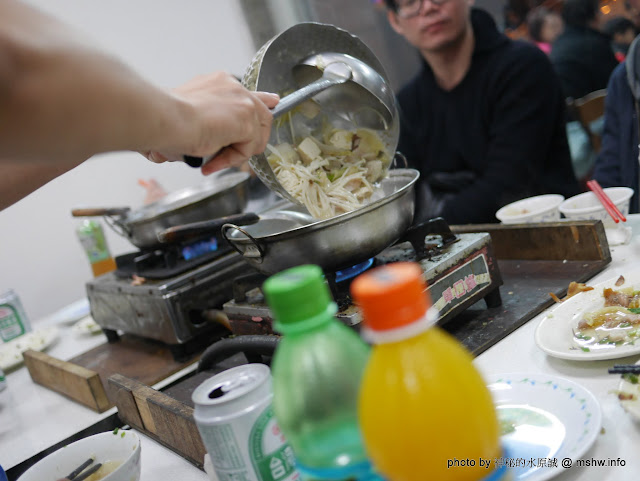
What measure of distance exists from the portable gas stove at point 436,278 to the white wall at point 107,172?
3949mm

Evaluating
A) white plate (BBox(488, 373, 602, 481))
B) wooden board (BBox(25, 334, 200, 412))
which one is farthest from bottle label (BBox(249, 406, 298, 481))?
wooden board (BBox(25, 334, 200, 412))

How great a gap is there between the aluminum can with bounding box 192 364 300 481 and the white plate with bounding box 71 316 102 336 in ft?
6.28

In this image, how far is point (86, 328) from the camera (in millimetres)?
2562

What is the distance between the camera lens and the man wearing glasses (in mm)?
2750

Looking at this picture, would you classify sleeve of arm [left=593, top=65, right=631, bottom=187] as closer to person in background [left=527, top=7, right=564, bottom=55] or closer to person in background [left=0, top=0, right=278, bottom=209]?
person in background [left=0, top=0, right=278, bottom=209]

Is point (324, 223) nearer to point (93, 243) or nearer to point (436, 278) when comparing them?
point (436, 278)

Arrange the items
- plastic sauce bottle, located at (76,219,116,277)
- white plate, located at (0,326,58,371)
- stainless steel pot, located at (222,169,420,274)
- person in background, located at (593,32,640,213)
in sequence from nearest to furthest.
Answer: stainless steel pot, located at (222,169,420,274)
white plate, located at (0,326,58,371)
person in background, located at (593,32,640,213)
plastic sauce bottle, located at (76,219,116,277)

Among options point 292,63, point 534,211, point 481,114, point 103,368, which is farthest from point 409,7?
point 103,368

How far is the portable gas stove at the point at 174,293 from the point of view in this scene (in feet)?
6.06

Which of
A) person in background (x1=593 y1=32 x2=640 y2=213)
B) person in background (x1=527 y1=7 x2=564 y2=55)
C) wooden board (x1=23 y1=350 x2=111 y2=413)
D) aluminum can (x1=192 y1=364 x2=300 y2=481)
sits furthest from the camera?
person in background (x1=527 y1=7 x2=564 y2=55)

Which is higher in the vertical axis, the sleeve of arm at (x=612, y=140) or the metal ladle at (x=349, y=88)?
the metal ladle at (x=349, y=88)

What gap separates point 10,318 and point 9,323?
0.08 feet

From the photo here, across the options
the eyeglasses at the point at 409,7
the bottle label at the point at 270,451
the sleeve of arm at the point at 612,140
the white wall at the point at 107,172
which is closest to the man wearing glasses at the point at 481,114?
the eyeglasses at the point at 409,7

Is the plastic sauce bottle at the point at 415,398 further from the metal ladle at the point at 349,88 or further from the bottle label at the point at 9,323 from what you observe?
the bottle label at the point at 9,323
